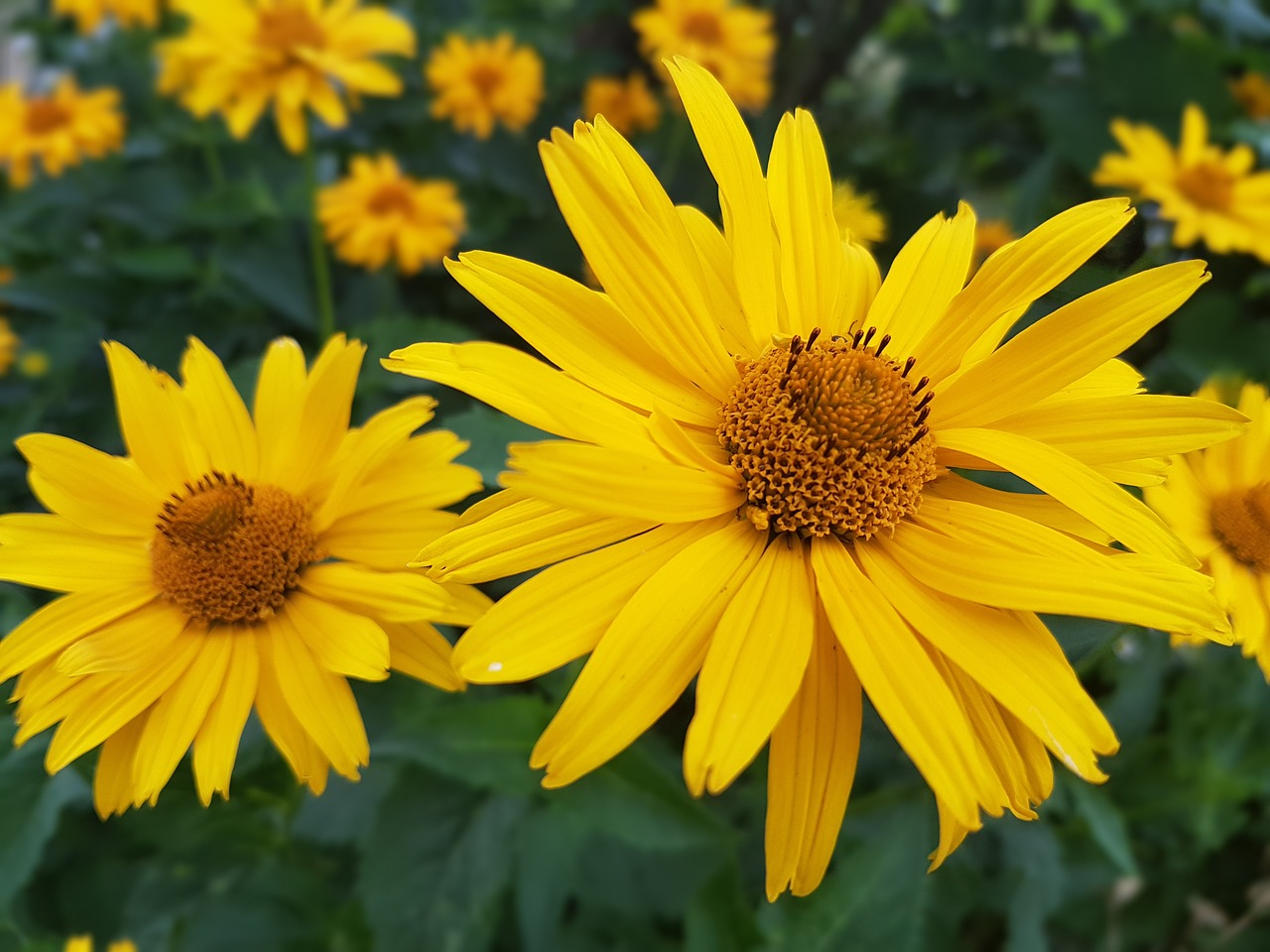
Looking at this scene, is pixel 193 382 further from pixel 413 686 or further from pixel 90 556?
pixel 413 686

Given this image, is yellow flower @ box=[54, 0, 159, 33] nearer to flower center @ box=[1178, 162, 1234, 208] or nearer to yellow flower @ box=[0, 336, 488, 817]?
yellow flower @ box=[0, 336, 488, 817]

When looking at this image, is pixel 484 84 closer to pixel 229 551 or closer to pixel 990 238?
pixel 990 238

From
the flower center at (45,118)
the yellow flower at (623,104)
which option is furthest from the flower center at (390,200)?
the flower center at (45,118)

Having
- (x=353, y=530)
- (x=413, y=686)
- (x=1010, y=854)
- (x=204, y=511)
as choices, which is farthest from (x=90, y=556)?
(x=1010, y=854)

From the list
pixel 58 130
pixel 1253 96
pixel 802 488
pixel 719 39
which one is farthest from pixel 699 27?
pixel 802 488

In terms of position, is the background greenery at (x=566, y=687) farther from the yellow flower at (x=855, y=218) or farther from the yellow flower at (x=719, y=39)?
the yellow flower at (x=719, y=39)
